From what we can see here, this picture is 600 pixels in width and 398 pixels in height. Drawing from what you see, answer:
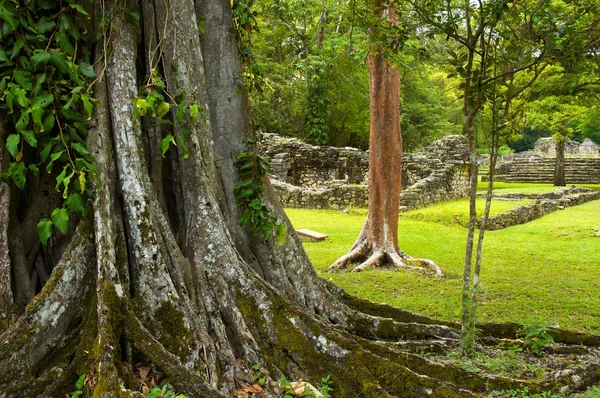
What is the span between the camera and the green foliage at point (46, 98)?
2.99 m

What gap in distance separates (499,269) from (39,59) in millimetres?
8441

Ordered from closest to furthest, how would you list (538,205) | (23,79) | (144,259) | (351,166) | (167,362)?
(167,362) → (23,79) → (144,259) → (538,205) → (351,166)

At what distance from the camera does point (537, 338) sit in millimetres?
4426

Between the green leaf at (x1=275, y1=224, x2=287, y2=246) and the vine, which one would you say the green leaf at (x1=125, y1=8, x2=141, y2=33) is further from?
the green leaf at (x1=275, y1=224, x2=287, y2=246)

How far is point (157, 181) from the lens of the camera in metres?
3.62

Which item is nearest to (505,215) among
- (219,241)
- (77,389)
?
(219,241)

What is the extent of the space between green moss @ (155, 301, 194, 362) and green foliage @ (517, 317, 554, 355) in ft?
9.59

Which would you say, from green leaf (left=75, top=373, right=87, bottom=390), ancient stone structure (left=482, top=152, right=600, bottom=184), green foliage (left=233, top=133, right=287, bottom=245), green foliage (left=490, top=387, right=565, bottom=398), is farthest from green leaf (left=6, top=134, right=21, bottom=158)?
ancient stone structure (left=482, top=152, right=600, bottom=184)

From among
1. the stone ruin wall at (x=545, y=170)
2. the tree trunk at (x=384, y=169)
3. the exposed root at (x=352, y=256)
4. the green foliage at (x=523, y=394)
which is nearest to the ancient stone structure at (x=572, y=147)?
the stone ruin wall at (x=545, y=170)

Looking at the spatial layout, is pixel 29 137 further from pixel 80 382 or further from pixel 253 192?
→ pixel 253 192

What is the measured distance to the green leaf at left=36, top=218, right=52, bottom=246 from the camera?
3.00m

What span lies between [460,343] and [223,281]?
6.67 feet

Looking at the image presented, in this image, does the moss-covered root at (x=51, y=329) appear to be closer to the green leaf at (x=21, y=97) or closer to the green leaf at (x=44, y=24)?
the green leaf at (x=21, y=97)

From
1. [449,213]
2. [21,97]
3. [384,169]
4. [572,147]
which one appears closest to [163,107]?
[21,97]
